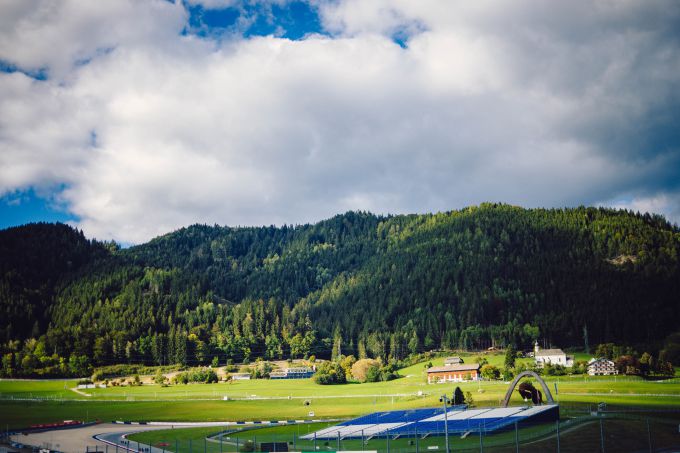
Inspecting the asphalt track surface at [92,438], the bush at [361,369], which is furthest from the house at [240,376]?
the asphalt track surface at [92,438]

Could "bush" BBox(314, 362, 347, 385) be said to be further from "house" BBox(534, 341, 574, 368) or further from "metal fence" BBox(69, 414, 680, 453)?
"metal fence" BBox(69, 414, 680, 453)

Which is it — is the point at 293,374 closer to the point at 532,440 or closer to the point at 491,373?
the point at 491,373

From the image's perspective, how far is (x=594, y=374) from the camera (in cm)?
13250

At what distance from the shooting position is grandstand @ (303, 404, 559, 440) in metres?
61.5

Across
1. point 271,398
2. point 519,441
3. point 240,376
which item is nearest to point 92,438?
point 271,398

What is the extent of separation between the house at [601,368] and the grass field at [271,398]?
400 inches

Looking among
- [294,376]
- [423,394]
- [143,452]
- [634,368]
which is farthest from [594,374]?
[143,452]

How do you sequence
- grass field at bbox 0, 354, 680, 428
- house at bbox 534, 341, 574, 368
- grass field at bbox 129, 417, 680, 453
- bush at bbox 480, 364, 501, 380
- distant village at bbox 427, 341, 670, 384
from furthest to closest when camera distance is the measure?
house at bbox 534, 341, 574, 368
bush at bbox 480, 364, 501, 380
distant village at bbox 427, 341, 670, 384
grass field at bbox 0, 354, 680, 428
grass field at bbox 129, 417, 680, 453

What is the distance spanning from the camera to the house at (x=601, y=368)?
433 feet

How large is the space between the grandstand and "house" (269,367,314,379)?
10158cm

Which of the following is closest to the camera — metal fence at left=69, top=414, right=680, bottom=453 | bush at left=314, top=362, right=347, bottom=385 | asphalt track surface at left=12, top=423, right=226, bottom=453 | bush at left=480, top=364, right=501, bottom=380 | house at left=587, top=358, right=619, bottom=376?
metal fence at left=69, top=414, right=680, bottom=453

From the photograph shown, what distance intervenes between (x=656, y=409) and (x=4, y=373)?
17118cm

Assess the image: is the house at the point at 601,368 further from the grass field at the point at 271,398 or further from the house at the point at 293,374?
the house at the point at 293,374

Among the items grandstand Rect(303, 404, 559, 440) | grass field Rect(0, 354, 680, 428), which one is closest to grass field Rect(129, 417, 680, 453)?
grandstand Rect(303, 404, 559, 440)
